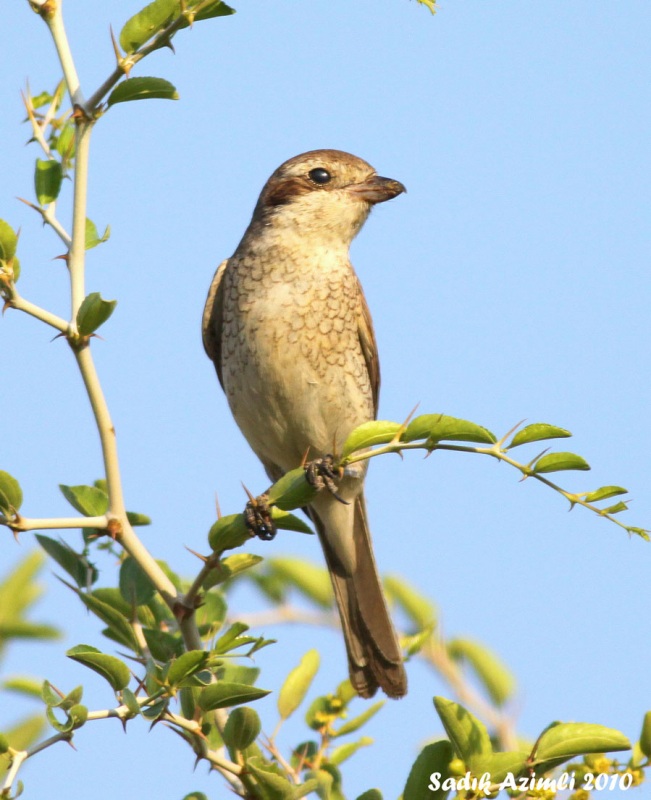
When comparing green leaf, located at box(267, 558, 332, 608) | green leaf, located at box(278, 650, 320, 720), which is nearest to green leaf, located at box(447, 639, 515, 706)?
green leaf, located at box(278, 650, 320, 720)

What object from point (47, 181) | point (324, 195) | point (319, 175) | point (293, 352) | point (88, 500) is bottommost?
point (88, 500)

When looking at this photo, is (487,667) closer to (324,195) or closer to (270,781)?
(270,781)

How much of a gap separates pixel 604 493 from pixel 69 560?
5.06ft

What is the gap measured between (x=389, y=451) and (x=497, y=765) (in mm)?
812

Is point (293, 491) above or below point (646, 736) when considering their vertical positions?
above

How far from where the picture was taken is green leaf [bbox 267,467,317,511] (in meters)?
2.56

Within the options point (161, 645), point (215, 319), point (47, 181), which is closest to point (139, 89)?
point (47, 181)

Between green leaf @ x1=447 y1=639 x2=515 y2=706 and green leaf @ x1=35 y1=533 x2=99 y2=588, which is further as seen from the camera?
green leaf @ x1=447 y1=639 x2=515 y2=706

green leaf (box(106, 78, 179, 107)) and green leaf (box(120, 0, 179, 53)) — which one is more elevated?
green leaf (box(120, 0, 179, 53))

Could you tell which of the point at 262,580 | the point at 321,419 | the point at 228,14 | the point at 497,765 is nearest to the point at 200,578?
the point at 497,765

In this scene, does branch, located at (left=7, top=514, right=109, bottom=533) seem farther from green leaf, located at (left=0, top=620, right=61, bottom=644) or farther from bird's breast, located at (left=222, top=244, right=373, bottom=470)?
bird's breast, located at (left=222, top=244, right=373, bottom=470)

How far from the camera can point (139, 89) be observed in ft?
9.15

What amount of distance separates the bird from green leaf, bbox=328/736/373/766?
142cm

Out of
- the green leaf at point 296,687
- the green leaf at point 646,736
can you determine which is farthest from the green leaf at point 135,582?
Result: the green leaf at point 646,736
